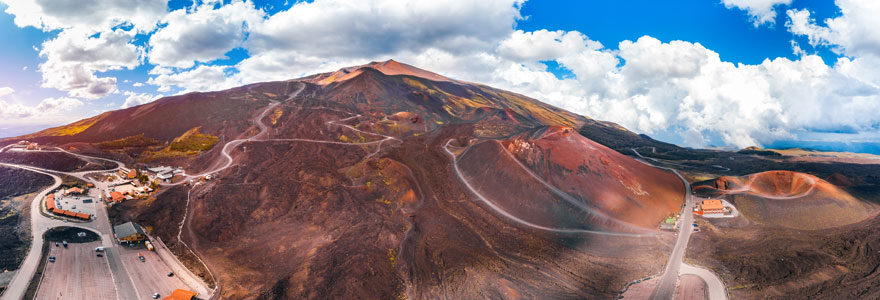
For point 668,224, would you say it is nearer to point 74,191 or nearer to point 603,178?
point 603,178

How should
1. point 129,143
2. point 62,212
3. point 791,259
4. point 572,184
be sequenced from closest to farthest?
1. point 791,259
2. point 62,212
3. point 572,184
4. point 129,143

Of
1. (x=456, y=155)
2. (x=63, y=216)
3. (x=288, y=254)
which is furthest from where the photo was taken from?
(x=456, y=155)

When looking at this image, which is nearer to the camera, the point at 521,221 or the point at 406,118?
the point at 521,221

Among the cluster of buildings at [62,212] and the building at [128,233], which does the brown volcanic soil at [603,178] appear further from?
the cluster of buildings at [62,212]

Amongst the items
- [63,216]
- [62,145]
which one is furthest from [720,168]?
[62,145]

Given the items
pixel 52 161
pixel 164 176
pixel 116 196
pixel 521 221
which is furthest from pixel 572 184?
pixel 52 161

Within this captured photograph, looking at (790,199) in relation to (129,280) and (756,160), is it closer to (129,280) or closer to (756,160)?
(756,160)
